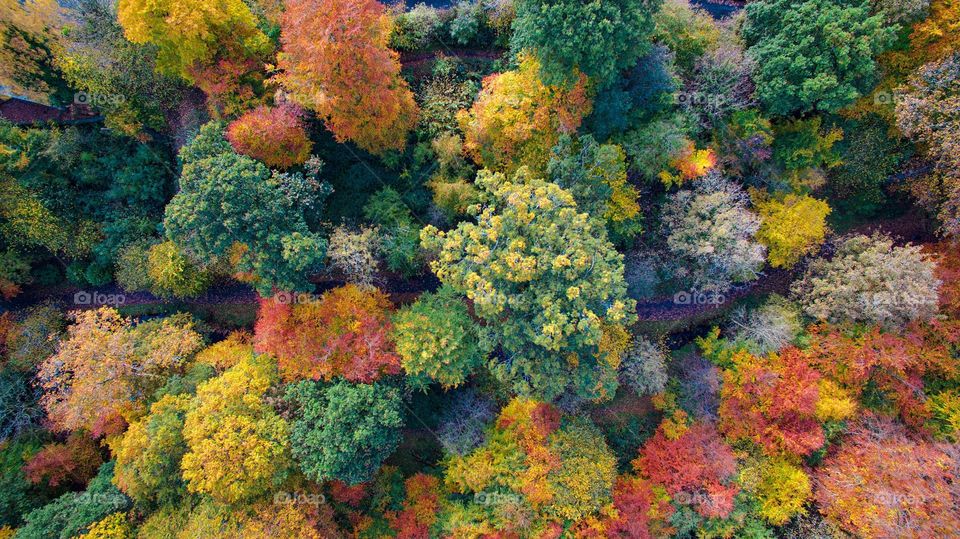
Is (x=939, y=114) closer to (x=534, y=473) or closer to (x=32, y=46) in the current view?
(x=534, y=473)

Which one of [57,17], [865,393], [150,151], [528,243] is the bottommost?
[865,393]

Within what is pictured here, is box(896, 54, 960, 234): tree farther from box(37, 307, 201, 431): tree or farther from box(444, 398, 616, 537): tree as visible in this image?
box(37, 307, 201, 431): tree

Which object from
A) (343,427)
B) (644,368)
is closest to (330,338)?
(343,427)

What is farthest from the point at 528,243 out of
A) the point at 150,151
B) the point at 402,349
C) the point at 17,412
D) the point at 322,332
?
the point at 17,412

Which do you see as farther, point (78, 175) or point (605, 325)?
point (78, 175)

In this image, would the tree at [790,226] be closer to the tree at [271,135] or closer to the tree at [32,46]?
the tree at [271,135]

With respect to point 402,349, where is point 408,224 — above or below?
above

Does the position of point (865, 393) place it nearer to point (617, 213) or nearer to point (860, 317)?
point (860, 317)
